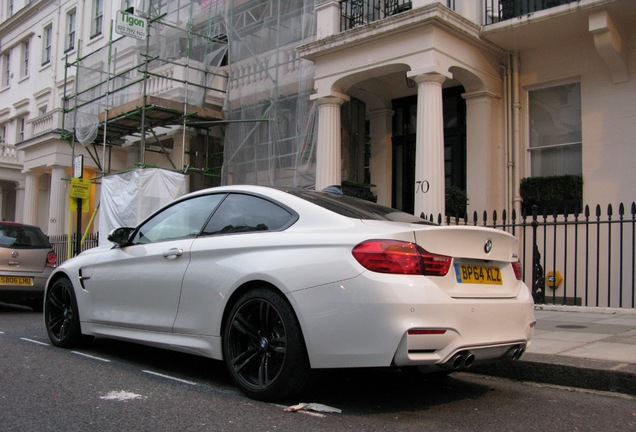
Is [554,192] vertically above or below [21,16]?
below

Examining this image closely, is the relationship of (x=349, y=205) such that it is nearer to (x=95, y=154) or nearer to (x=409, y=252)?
(x=409, y=252)

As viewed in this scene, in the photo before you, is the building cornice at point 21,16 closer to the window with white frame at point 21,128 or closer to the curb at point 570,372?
the window with white frame at point 21,128

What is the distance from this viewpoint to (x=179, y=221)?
5250 mm

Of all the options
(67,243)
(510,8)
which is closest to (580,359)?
(510,8)

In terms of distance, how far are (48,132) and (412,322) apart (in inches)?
753

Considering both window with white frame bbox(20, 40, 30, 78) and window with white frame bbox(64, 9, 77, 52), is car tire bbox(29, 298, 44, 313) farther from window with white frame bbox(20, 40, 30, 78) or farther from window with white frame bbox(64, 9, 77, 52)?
window with white frame bbox(20, 40, 30, 78)

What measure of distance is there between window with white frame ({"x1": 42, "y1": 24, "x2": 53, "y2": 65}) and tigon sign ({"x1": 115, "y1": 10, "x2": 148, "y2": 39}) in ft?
41.1

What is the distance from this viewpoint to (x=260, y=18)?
48.6 ft

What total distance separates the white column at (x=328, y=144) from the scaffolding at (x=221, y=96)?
721mm

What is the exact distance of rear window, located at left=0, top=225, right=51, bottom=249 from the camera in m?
9.98

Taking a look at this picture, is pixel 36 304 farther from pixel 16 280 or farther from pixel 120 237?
pixel 120 237

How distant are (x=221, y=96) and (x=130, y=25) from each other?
285 cm

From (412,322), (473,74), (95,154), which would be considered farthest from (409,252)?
(95,154)

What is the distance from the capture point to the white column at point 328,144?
1232cm
